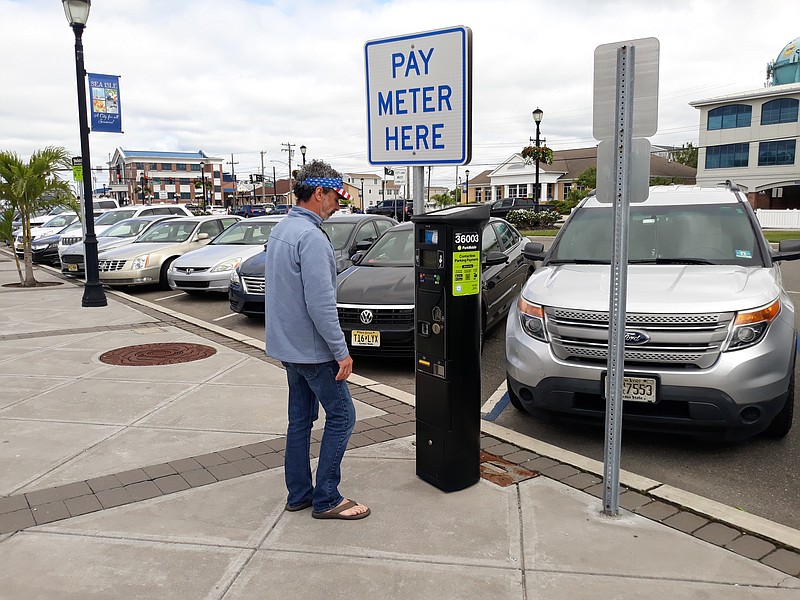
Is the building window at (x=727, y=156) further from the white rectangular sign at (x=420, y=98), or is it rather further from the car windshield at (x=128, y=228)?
the white rectangular sign at (x=420, y=98)

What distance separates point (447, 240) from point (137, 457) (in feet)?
8.57

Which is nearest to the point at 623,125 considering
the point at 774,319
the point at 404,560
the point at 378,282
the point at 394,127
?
the point at 394,127

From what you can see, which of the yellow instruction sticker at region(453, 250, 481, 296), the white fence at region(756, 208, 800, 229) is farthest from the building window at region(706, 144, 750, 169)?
the yellow instruction sticker at region(453, 250, 481, 296)

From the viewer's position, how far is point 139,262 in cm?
1350

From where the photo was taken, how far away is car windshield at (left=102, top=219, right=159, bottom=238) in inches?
680

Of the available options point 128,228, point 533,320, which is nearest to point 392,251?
point 533,320

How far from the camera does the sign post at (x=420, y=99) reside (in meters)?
4.12

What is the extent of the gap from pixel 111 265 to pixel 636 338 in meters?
11.8

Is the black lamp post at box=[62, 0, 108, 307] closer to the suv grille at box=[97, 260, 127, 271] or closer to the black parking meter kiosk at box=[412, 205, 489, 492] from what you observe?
the suv grille at box=[97, 260, 127, 271]

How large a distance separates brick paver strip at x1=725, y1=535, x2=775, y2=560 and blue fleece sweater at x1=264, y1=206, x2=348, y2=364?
7.18ft

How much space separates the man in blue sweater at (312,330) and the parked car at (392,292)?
10.8 feet

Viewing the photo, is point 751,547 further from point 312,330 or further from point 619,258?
point 312,330

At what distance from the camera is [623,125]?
3.40 meters

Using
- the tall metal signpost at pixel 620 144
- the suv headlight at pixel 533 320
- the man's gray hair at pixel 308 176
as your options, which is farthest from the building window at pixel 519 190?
the man's gray hair at pixel 308 176
